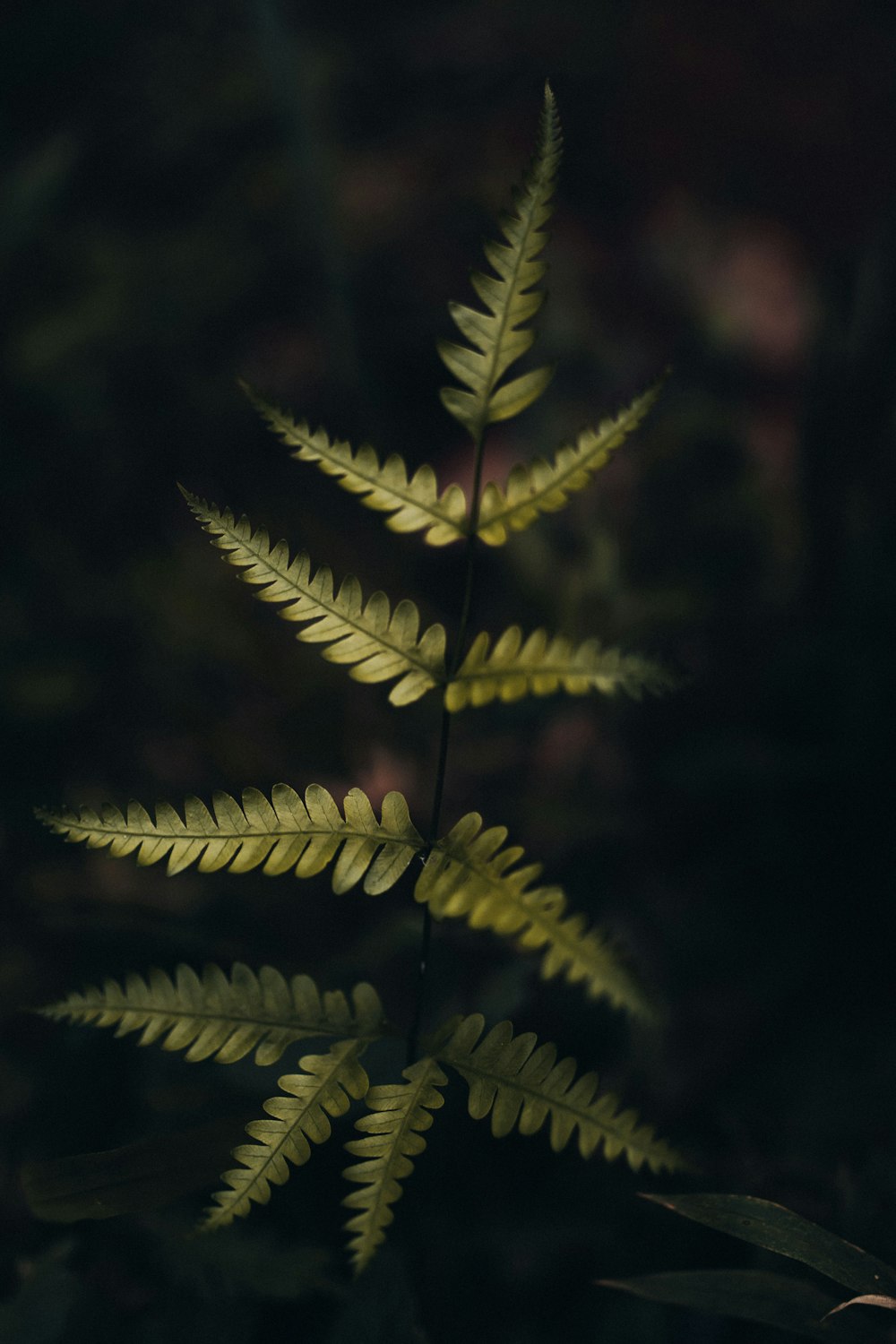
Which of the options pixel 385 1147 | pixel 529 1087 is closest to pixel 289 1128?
pixel 385 1147

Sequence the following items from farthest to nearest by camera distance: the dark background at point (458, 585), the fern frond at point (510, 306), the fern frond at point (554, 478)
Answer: the dark background at point (458, 585), the fern frond at point (554, 478), the fern frond at point (510, 306)

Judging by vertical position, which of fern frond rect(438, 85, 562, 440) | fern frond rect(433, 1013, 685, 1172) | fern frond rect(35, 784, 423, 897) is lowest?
fern frond rect(433, 1013, 685, 1172)

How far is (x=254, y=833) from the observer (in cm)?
82

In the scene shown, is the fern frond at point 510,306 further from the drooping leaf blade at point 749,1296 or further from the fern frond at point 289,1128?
the drooping leaf blade at point 749,1296

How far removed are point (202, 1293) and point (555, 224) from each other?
3.04 metres

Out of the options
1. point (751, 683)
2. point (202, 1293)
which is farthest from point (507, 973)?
point (751, 683)

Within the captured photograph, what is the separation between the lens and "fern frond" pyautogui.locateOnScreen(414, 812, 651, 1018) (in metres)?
0.79

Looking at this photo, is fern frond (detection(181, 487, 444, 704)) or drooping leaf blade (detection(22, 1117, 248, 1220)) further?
drooping leaf blade (detection(22, 1117, 248, 1220))

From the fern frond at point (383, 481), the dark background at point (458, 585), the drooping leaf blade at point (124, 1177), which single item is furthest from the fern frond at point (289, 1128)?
the fern frond at point (383, 481)

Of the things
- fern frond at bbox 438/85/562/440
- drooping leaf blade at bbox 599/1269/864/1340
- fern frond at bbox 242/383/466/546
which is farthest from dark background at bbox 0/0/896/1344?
fern frond at bbox 438/85/562/440

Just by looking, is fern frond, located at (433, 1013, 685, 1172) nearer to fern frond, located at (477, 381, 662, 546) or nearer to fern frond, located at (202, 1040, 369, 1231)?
fern frond, located at (202, 1040, 369, 1231)

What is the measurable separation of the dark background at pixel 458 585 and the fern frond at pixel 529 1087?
32 cm

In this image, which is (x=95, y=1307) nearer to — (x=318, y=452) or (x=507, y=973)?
(x=507, y=973)

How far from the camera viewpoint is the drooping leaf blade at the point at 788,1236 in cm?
88
